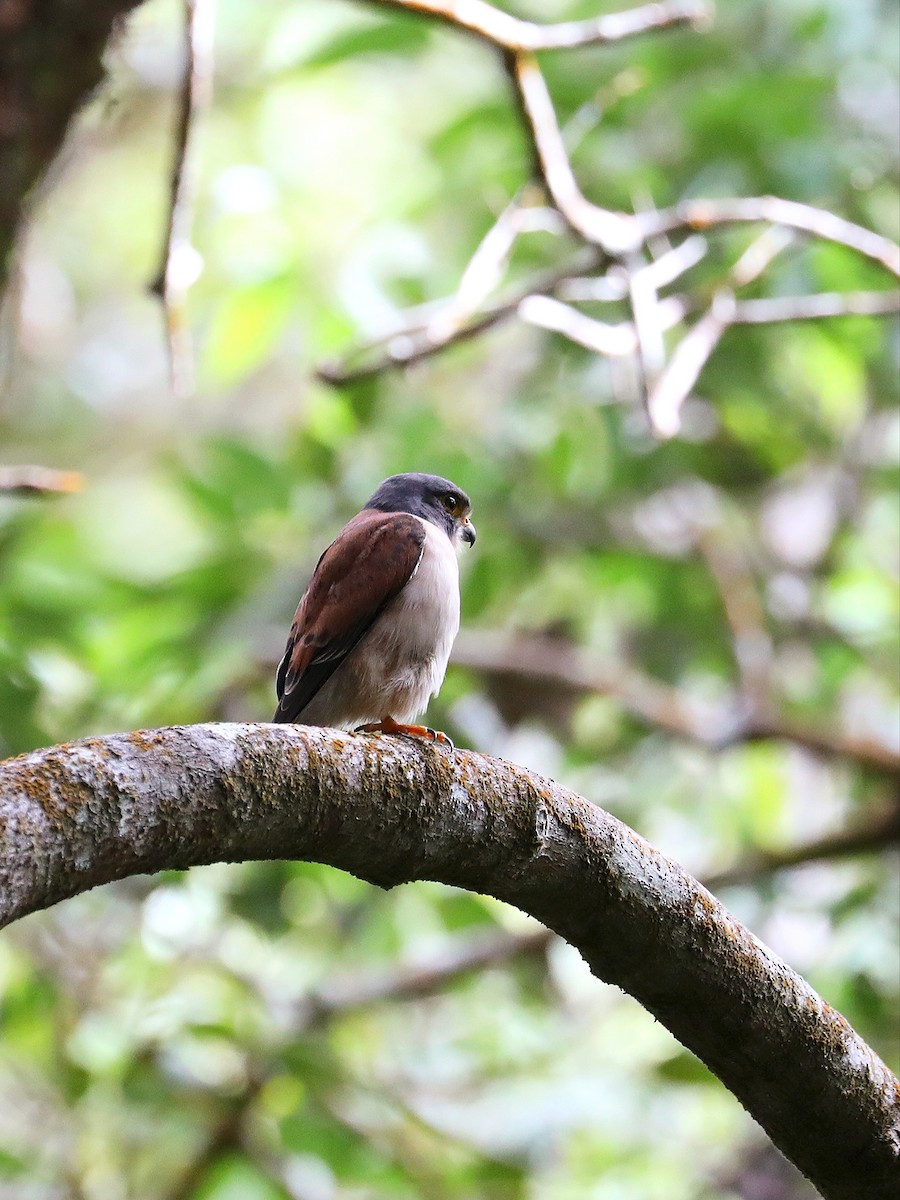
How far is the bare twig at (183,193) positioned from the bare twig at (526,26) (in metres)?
0.47

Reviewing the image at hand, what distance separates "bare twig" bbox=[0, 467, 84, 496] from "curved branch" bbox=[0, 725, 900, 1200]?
1115 mm

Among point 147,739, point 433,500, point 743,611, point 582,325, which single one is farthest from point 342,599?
point 743,611

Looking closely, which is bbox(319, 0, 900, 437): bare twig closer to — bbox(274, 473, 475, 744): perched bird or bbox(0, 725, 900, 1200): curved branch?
bbox(274, 473, 475, 744): perched bird

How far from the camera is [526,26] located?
3600 millimetres

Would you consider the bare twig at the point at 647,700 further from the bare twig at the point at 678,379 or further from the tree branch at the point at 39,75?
the tree branch at the point at 39,75

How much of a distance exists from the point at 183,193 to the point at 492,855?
2.18 meters

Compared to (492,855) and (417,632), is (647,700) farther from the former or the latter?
(492,855)

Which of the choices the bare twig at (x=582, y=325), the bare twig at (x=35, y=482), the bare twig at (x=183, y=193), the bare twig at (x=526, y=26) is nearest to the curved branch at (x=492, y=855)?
the bare twig at (x=35, y=482)

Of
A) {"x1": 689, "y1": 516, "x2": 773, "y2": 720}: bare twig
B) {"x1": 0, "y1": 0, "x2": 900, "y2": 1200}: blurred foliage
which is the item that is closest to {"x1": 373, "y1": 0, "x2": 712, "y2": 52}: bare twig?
{"x1": 0, "y1": 0, "x2": 900, "y2": 1200}: blurred foliage

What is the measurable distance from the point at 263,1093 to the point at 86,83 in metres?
3.35

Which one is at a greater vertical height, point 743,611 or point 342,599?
point 342,599

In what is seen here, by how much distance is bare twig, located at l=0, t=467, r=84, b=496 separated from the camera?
283cm

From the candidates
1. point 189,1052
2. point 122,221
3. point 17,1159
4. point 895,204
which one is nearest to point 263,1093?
point 189,1052

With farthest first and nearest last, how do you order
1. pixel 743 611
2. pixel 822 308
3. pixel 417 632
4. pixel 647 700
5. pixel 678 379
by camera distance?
pixel 743 611 → pixel 647 700 → pixel 822 308 → pixel 678 379 → pixel 417 632
